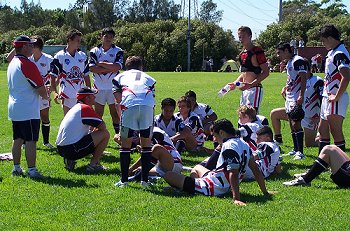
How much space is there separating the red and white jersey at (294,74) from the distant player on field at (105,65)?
313 cm

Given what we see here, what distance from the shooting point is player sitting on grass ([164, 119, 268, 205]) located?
265 inches

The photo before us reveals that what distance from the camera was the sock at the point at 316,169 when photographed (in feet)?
24.3

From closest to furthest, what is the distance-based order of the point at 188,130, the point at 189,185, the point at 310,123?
the point at 189,185, the point at 188,130, the point at 310,123

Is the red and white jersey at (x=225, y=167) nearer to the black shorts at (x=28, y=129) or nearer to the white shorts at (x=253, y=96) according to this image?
the black shorts at (x=28, y=129)

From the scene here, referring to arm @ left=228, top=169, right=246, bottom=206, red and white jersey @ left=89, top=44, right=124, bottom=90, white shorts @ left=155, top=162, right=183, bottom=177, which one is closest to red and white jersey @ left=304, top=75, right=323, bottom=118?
red and white jersey @ left=89, top=44, right=124, bottom=90

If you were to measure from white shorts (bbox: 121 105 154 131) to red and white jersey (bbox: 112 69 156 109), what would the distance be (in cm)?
6

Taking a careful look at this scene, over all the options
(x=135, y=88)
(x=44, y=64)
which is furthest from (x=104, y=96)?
(x=135, y=88)

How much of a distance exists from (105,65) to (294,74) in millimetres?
A: 3444

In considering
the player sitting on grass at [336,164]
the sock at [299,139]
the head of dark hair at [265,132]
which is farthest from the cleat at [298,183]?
the sock at [299,139]

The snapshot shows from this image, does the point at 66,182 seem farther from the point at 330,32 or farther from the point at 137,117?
the point at 330,32

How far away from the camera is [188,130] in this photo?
399 inches

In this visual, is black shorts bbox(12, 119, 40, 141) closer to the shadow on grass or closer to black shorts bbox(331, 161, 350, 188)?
the shadow on grass

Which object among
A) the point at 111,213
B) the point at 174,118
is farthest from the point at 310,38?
the point at 111,213

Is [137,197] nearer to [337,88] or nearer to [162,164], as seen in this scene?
[162,164]
